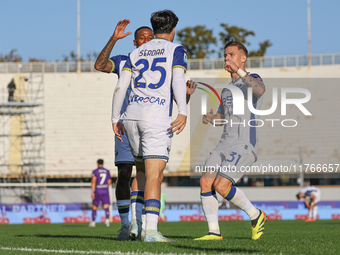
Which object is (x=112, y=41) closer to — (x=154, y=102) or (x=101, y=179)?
(x=154, y=102)

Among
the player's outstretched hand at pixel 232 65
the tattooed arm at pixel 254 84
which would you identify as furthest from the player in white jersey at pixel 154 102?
the tattooed arm at pixel 254 84

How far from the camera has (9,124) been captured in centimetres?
3872

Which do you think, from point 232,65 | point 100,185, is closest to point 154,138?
point 232,65

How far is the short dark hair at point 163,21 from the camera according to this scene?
513 centimetres

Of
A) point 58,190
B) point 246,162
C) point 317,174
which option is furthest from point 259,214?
point 317,174

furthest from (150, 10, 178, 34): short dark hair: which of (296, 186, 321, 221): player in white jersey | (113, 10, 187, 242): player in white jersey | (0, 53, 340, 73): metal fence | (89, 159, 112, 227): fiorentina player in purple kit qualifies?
(0, 53, 340, 73): metal fence

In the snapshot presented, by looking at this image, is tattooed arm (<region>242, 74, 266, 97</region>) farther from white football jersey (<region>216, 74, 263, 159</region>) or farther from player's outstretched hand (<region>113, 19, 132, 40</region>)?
player's outstretched hand (<region>113, 19, 132, 40</region>)

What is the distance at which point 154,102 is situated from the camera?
16.4ft

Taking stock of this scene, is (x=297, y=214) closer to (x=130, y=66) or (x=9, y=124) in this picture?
(x=130, y=66)

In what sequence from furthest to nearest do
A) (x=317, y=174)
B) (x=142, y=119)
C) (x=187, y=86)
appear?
(x=317, y=174), (x=187, y=86), (x=142, y=119)

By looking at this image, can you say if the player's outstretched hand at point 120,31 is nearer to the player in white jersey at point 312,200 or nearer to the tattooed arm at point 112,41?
the tattooed arm at point 112,41

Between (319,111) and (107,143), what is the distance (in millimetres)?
16683

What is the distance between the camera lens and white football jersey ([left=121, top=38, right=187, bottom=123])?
4.99 metres

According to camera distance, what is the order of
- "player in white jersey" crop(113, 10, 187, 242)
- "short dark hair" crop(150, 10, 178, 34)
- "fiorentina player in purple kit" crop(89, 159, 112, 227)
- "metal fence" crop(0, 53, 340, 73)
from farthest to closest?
"metal fence" crop(0, 53, 340, 73), "fiorentina player in purple kit" crop(89, 159, 112, 227), "short dark hair" crop(150, 10, 178, 34), "player in white jersey" crop(113, 10, 187, 242)
